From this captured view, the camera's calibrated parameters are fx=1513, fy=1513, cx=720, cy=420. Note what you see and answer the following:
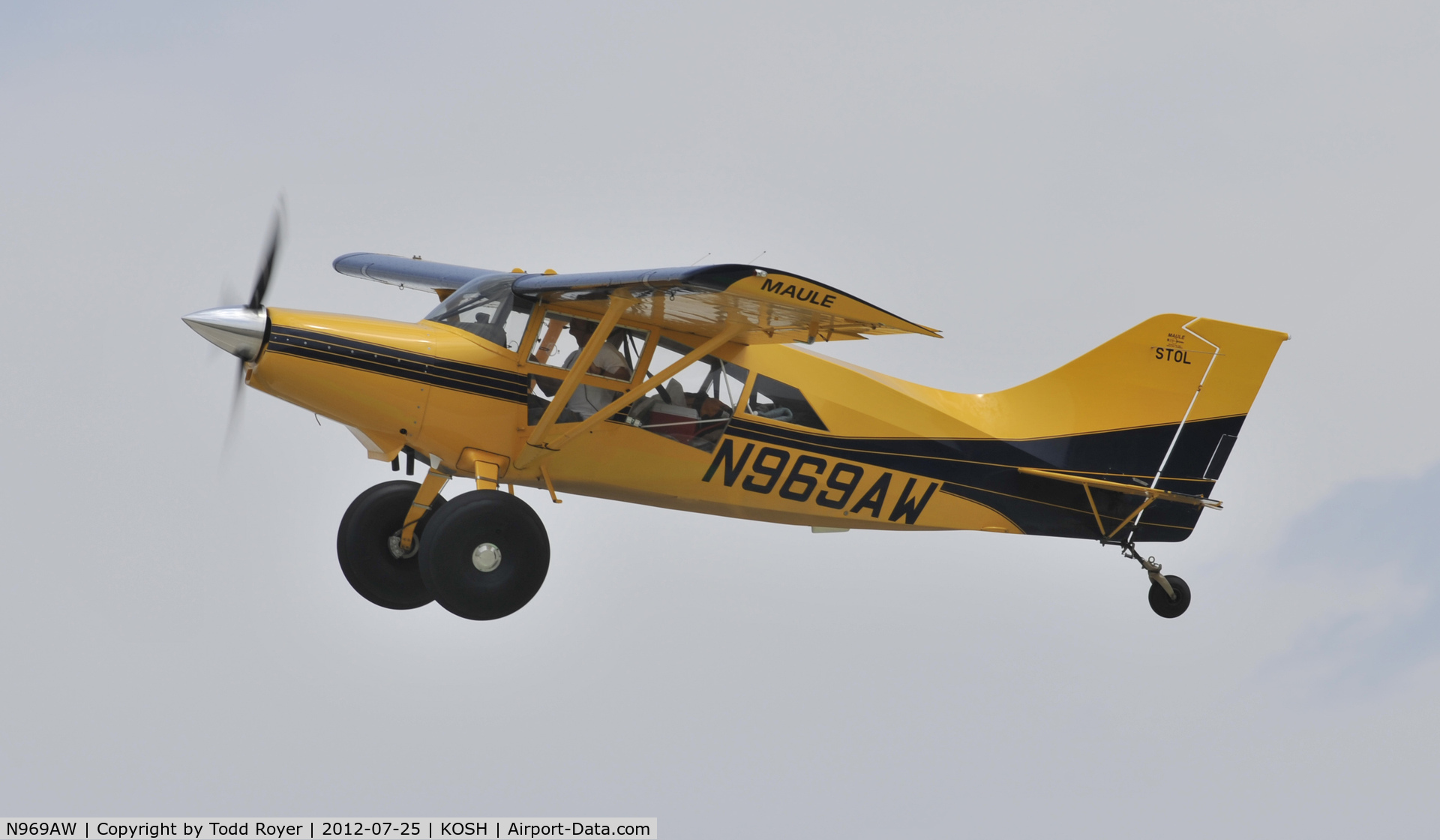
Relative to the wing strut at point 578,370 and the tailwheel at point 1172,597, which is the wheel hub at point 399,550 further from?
the tailwheel at point 1172,597

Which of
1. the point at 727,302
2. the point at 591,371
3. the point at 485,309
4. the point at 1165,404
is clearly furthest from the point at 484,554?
the point at 1165,404

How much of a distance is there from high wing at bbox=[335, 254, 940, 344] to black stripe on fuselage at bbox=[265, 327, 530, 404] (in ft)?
2.08

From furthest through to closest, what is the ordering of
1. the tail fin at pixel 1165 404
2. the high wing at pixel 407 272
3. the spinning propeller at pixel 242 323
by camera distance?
the high wing at pixel 407 272 → the tail fin at pixel 1165 404 → the spinning propeller at pixel 242 323

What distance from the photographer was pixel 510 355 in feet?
35.2

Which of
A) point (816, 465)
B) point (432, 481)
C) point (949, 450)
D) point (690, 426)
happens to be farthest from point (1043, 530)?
point (432, 481)

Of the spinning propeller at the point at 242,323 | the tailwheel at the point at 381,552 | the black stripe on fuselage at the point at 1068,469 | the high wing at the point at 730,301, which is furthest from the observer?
the black stripe on fuselage at the point at 1068,469

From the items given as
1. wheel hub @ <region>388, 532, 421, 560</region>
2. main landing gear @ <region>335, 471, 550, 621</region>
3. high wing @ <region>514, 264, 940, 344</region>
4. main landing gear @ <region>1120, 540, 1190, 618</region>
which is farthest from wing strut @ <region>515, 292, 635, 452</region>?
main landing gear @ <region>1120, 540, 1190, 618</region>

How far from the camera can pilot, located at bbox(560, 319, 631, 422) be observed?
10.9 metres

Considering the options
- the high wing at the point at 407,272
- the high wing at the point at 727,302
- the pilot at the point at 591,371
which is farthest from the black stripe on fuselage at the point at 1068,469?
the high wing at the point at 407,272

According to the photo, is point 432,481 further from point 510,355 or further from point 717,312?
point 717,312

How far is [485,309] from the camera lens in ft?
35.9

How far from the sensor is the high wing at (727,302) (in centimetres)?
940

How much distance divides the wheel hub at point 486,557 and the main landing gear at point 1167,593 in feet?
18.4

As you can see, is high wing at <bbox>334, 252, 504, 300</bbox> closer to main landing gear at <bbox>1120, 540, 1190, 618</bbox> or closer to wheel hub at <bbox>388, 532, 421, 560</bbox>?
wheel hub at <bbox>388, 532, 421, 560</bbox>
